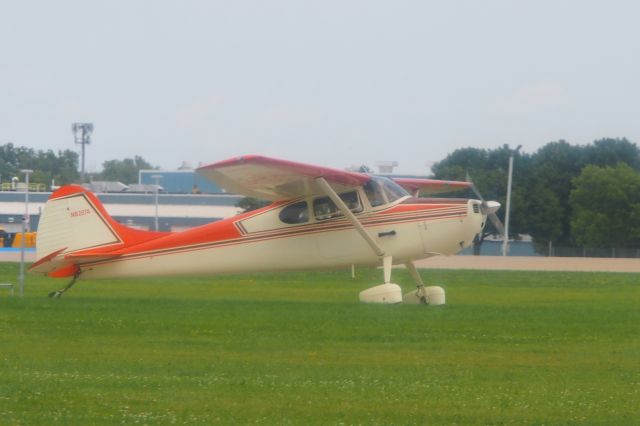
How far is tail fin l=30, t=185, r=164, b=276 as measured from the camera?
21.0 m

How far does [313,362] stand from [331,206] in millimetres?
8577

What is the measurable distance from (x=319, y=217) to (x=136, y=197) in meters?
56.2

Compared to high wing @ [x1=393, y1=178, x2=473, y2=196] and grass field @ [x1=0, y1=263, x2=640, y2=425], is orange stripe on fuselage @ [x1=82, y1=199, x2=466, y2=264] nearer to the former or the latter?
grass field @ [x1=0, y1=263, x2=640, y2=425]

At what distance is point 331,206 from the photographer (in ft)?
68.4

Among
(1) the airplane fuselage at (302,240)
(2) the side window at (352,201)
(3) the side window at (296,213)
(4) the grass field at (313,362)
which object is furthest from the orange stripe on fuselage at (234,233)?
(4) the grass field at (313,362)

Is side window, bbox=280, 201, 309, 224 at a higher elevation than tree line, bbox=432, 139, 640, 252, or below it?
below

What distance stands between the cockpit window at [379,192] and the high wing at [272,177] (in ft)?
0.63

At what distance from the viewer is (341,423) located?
8.98 metres

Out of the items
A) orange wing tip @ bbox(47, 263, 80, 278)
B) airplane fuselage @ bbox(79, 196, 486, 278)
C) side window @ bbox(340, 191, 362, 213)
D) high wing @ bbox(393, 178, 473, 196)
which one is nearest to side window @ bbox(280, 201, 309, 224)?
airplane fuselage @ bbox(79, 196, 486, 278)

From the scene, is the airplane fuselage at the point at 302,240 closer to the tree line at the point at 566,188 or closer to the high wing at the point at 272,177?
the high wing at the point at 272,177

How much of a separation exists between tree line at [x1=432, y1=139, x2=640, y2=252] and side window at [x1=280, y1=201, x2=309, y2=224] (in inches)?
1683

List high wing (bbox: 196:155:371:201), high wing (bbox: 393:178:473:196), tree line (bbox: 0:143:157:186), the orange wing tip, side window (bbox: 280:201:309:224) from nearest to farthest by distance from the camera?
high wing (bbox: 196:155:371:201) → side window (bbox: 280:201:309:224) → the orange wing tip → high wing (bbox: 393:178:473:196) → tree line (bbox: 0:143:157:186)

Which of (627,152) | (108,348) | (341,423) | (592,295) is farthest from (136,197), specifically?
(341,423)

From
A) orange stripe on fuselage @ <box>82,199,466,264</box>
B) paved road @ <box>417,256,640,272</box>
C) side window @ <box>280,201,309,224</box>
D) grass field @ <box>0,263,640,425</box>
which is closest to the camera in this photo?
grass field @ <box>0,263,640,425</box>
